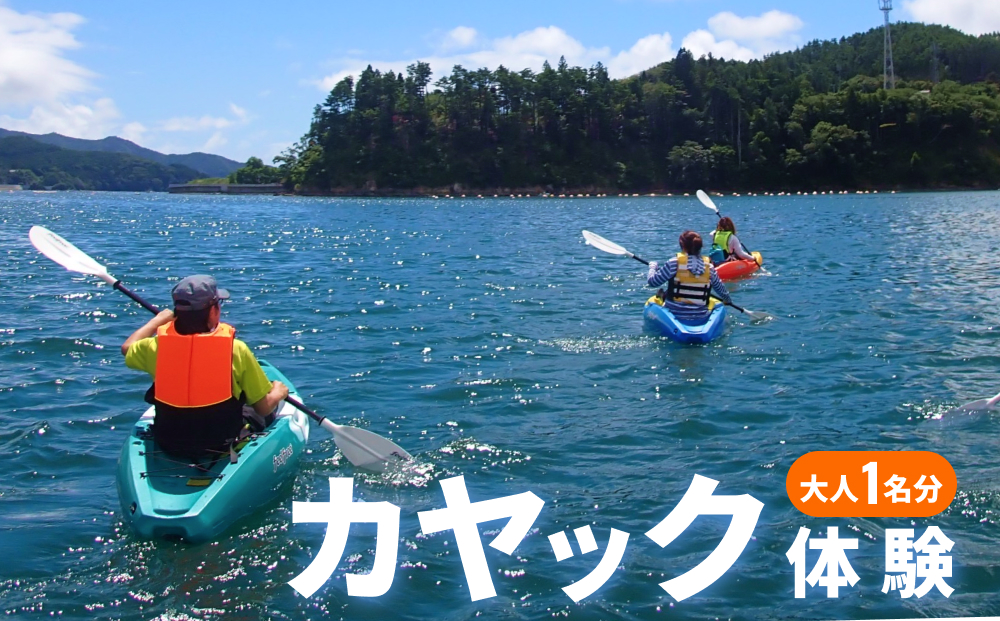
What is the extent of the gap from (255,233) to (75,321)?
74.8 feet

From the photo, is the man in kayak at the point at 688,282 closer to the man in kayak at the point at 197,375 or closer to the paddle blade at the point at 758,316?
the paddle blade at the point at 758,316

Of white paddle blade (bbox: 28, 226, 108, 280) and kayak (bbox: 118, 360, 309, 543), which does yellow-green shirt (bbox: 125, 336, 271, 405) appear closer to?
kayak (bbox: 118, 360, 309, 543)

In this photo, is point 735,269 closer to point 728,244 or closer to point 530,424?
point 728,244

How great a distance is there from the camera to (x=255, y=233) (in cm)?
3572

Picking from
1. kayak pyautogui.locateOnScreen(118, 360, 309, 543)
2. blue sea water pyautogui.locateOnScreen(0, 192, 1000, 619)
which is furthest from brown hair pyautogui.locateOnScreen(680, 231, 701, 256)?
kayak pyautogui.locateOnScreen(118, 360, 309, 543)

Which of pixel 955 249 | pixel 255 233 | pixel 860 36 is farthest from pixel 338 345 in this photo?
pixel 860 36

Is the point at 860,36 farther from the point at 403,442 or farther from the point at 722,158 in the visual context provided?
the point at 403,442

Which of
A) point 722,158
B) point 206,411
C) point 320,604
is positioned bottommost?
point 320,604

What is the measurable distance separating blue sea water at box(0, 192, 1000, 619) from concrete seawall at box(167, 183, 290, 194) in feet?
346

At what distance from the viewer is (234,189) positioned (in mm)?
130000

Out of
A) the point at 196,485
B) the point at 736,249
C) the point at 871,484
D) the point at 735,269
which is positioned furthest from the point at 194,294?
the point at 736,249

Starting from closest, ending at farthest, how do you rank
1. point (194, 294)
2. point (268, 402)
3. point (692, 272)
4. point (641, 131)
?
point (194, 294) → point (268, 402) → point (692, 272) → point (641, 131)

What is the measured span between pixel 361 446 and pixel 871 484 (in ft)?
12.2

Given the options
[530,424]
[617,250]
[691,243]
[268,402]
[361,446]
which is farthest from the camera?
[617,250]
